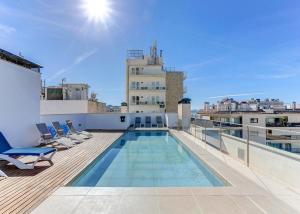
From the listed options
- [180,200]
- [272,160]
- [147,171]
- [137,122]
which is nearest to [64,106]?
[137,122]

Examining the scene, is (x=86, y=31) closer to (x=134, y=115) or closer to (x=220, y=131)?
(x=134, y=115)

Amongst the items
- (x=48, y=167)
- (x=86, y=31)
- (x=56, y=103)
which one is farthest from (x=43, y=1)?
(x=56, y=103)

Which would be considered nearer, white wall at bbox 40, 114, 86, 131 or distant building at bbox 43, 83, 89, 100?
white wall at bbox 40, 114, 86, 131

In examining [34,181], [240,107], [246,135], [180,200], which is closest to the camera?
[180,200]

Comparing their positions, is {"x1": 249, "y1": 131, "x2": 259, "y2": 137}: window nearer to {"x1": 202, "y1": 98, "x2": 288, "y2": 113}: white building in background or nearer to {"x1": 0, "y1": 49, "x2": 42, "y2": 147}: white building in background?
{"x1": 0, "y1": 49, "x2": 42, "y2": 147}: white building in background

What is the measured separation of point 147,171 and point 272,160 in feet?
9.41

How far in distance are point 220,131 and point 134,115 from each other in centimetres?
1308

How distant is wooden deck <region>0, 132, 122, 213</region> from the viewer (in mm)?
3759

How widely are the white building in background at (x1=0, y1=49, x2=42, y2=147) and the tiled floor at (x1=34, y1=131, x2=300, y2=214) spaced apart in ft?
15.0

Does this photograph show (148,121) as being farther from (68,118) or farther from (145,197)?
(145,197)

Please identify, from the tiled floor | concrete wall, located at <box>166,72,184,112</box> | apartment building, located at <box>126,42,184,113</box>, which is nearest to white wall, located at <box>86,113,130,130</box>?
the tiled floor

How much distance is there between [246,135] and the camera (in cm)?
638

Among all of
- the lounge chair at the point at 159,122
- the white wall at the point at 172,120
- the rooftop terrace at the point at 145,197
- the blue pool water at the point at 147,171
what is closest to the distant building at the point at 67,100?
the lounge chair at the point at 159,122

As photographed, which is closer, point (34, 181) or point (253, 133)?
point (34, 181)
